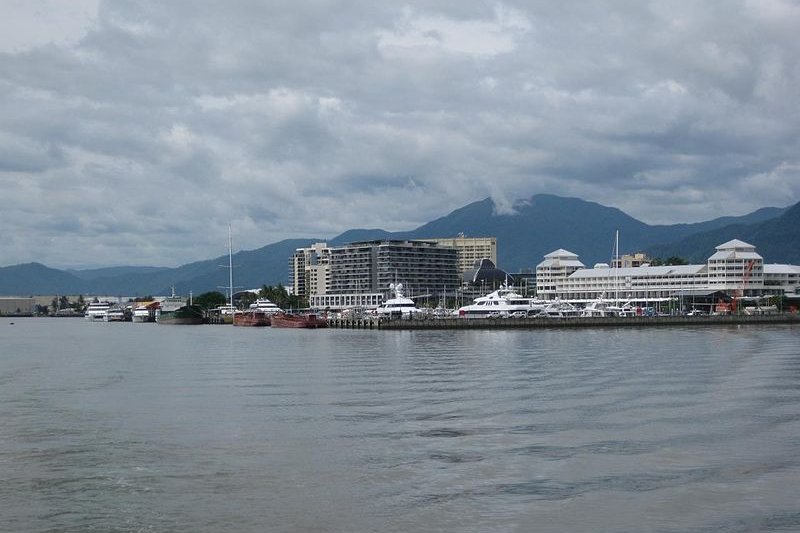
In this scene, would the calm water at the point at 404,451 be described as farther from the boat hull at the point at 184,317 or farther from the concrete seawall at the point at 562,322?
the boat hull at the point at 184,317

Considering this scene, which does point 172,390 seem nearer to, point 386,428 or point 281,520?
point 386,428

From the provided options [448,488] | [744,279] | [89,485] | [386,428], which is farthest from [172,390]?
[744,279]

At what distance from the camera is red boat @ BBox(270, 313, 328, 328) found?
446 ft

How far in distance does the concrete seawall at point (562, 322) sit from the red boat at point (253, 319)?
25.2m

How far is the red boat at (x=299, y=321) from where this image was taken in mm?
136000

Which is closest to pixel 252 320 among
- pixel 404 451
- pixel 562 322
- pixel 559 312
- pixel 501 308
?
pixel 501 308

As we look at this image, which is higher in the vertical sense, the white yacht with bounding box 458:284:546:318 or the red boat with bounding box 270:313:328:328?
the white yacht with bounding box 458:284:546:318

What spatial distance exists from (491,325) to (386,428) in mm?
93043

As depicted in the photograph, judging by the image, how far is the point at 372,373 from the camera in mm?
48562

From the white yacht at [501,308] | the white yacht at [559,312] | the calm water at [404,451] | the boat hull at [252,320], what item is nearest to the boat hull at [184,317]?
the boat hull at [252,320]

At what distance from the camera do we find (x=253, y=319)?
519 ft

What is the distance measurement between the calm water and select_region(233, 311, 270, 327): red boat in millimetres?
107924

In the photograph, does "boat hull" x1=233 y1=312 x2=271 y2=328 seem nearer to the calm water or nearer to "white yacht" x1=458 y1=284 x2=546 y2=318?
"white yacht" x1=458 y1=284 x2=546 y2=318

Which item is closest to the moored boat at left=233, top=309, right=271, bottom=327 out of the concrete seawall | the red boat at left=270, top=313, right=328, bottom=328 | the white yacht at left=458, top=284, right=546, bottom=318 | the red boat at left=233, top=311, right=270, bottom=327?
the red boat at left=233, top=311, right=270, bottom=327
